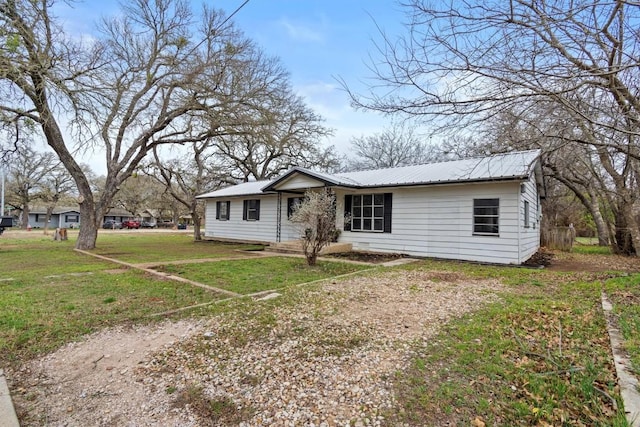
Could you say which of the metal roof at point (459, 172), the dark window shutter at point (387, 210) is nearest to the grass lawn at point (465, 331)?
the metal roof at point (459, 172)

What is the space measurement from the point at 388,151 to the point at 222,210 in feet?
51.8

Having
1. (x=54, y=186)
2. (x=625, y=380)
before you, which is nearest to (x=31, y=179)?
(x=54, y=186)

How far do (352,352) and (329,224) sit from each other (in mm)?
5899

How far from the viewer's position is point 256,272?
8.12 m

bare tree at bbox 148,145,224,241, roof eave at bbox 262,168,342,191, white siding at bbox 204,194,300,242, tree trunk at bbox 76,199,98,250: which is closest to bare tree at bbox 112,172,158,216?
bare tree at bbox 148,145,224,241

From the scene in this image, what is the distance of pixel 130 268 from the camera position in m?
8.63

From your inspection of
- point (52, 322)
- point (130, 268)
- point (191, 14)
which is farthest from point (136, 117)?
point (52, 322)

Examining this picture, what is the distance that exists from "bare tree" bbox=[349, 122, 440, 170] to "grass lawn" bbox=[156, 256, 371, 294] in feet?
65.1

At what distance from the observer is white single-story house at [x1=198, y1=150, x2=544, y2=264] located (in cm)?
970

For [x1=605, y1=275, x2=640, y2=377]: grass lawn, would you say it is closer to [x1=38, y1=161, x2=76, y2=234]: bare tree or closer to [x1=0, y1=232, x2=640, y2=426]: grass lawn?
[x1=0, y1=232, x2=640, y2=426]: grass lawn

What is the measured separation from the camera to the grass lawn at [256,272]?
21.7 ft

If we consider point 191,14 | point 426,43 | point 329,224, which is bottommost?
point 329,224

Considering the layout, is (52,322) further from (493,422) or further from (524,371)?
(524,371)

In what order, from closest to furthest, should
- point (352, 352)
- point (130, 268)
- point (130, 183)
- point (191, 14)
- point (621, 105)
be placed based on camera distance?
point (352, 352), point (621, 105), point (130, 268), point (191, 14), point (130, 183)
